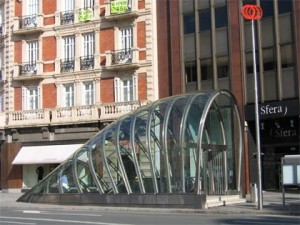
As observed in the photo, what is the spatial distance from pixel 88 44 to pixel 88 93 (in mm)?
3568

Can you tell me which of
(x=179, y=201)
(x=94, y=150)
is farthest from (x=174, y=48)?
(x=179, y=201)

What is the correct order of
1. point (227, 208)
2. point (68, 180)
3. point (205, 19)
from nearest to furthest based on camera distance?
point (227, 208) → point (68, 180) → point (205, 19)

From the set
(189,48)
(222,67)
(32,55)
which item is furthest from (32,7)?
(222,67)

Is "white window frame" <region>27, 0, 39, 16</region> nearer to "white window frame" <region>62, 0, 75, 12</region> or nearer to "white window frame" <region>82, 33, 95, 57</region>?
"white window frame" <region>62, 0, 75, 12</region>

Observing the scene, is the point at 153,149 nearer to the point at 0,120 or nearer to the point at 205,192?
the point at 205,192

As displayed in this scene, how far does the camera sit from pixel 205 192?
25.3 meters

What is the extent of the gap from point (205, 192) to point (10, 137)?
71.9 ft

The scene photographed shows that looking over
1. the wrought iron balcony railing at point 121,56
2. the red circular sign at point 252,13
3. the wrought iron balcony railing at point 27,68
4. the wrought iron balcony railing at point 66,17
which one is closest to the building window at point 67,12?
the wrought iron balcony railing at point 66,17

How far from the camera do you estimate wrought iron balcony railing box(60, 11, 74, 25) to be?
4194 cm

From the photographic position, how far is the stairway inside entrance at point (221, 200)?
24.3 metres

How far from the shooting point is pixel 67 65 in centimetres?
4172

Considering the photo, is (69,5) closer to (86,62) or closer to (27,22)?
(27,22)

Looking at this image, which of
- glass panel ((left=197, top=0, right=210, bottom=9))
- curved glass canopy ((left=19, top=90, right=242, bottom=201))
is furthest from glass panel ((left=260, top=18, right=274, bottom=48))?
curved glass canopy ((left=19, top=90, right=242, bottom=201))

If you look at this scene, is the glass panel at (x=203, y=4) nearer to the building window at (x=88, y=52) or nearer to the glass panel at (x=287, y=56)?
the glass panel at (x=287, y=56)
